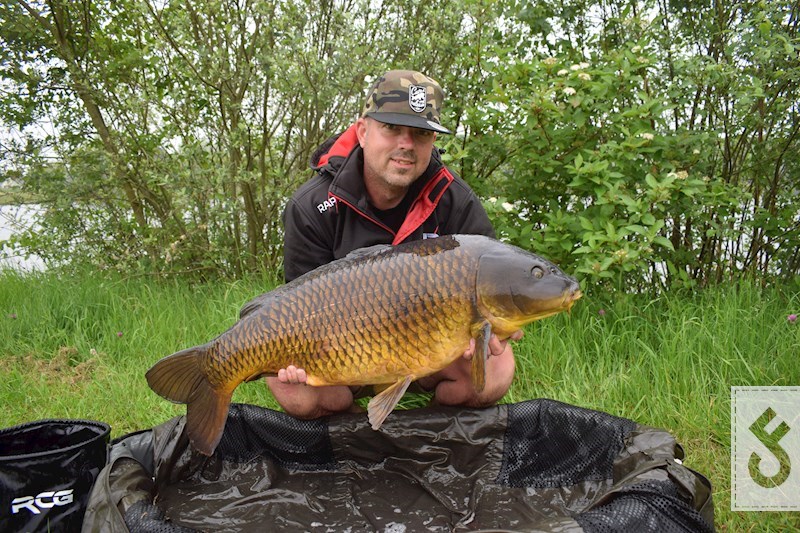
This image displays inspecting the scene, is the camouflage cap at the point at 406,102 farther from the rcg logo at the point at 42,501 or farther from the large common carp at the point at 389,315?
the rcg logo at the point at 42,501

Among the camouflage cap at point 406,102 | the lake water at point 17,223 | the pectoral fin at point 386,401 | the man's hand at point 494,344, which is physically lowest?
the pectoral fin at point 386,401

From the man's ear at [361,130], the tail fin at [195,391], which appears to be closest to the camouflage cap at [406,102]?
the man's ear at [361,130]

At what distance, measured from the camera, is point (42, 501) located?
63.9 inches

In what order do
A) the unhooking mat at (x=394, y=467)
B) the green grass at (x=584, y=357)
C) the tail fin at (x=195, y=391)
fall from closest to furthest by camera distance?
the tail fin at (x=195, y=391) → the unhooking mat at (x=394, y=467) → the green grass at (x=584, y=357)

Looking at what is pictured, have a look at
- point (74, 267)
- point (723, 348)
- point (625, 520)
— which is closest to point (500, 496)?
point (625, 520)

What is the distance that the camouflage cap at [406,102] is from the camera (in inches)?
80.3

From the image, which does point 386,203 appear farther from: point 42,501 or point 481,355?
point 42,501

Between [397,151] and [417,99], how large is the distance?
168 mm

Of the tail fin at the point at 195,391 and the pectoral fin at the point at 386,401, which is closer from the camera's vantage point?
the pectoral fin at the point at 386,401

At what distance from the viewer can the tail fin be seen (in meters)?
1.83

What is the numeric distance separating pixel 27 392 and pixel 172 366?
1.16 meters

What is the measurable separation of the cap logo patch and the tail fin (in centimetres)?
93

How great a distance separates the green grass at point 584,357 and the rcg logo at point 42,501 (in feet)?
2.41

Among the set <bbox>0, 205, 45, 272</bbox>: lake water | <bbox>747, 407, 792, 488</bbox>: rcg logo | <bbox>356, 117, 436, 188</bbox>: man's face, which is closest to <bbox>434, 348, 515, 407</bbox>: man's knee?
<bbox>356, 117, 436, 188</bbox>: man's face
